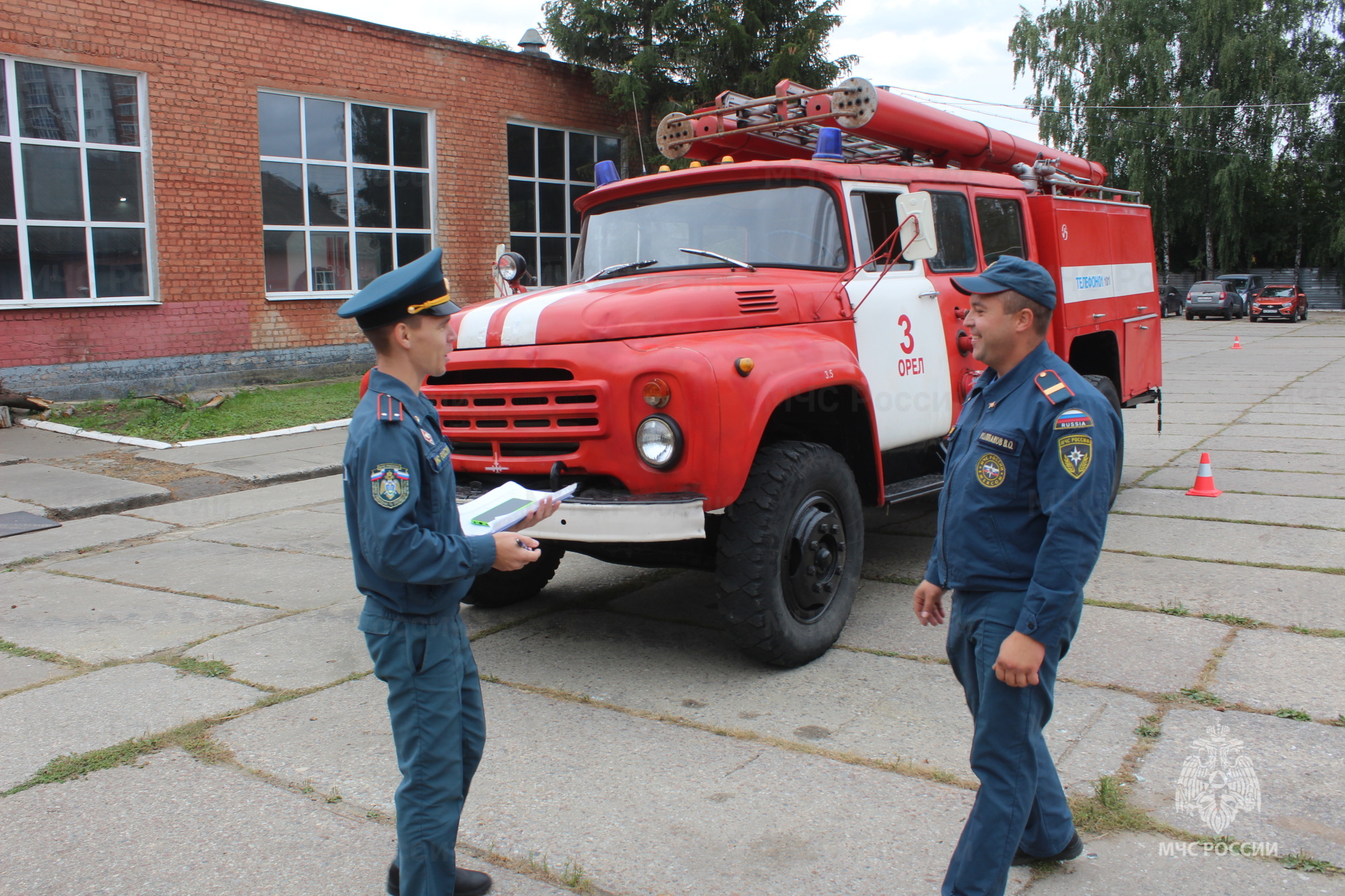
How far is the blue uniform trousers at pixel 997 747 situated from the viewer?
101 inches

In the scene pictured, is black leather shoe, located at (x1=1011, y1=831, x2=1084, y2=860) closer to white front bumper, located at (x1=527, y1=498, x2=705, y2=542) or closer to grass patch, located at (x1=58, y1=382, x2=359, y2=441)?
white front bumper, located at (x1=527, y1=498, x2=705, y2=542)

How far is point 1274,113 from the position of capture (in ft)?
134

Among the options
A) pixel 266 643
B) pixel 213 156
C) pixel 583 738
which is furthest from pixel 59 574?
pixel 213 156

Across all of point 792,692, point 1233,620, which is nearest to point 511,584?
point 792,692

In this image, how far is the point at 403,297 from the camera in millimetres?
2549

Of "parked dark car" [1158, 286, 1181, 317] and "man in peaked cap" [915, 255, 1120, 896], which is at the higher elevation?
"parked dark car" [1158, 286, 1181, 317]

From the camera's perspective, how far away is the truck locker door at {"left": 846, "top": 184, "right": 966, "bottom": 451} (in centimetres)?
535

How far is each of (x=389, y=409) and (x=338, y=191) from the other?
1533 centimetres

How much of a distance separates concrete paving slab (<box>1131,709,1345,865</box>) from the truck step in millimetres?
1725

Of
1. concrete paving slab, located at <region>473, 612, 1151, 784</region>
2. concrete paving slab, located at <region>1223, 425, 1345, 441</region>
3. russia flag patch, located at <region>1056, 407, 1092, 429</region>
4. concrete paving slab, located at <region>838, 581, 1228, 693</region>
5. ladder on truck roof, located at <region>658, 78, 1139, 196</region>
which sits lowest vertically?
concrete paving slab, located at <region>473, 612, 1151, 784</region>

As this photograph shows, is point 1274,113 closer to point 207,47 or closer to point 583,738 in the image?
point 207,47

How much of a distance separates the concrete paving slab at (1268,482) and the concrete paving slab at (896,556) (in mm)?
2853

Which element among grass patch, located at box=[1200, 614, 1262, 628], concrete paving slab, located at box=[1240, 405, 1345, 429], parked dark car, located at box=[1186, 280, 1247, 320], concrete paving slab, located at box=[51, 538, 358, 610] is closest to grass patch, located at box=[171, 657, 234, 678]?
concrete paving slab, located at box=[51, 538, 358, 610]

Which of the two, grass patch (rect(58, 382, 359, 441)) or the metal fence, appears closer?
grass patch (rect(58, 382, 359, 441))
